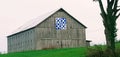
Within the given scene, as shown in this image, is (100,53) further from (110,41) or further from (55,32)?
(55,32)

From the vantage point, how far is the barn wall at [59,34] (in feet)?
201

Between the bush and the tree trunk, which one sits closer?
the bush

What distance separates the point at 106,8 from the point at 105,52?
297 cm

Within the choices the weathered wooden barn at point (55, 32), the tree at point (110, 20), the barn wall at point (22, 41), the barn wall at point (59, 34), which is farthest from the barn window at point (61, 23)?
the tree at point (110, 20)

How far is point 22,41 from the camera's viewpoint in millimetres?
67250

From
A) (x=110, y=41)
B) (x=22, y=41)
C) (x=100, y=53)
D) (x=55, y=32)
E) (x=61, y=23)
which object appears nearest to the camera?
(x=100, y=53)

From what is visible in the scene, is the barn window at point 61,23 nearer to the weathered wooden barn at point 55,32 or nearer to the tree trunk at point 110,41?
the weathered wooden barn at point 55,32

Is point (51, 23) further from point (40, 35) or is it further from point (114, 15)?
point (114, 15)

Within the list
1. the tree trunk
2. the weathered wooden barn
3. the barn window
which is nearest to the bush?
the tree trunk

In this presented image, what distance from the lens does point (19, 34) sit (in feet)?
226

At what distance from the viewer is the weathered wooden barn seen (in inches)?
2409

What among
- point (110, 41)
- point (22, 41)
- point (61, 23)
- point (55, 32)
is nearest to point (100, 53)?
point (110, 41)

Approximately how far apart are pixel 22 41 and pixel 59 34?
774cm

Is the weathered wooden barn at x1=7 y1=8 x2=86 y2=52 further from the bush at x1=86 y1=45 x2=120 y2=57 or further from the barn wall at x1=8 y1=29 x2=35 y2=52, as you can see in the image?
the bush at x1=86 y1=45 x2=120 y2=57
